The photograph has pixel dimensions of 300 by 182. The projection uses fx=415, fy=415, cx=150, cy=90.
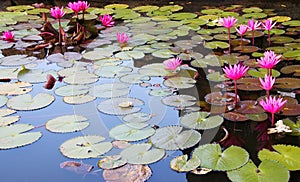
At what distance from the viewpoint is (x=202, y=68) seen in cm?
225

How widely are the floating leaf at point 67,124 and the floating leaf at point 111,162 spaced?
0.27 metres

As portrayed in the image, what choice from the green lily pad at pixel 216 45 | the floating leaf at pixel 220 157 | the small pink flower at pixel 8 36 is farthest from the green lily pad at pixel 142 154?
the small pink flower at pixel 8 36

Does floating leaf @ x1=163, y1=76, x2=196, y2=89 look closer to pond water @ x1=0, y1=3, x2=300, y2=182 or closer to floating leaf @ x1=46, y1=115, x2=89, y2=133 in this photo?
pond water @ x1=0, y1=3, x2=300, y2=182

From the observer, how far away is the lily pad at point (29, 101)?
186 cm

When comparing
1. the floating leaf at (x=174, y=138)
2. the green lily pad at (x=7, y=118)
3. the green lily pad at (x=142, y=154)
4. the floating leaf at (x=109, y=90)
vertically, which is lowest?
the green lily pad at (x=142, y=154)

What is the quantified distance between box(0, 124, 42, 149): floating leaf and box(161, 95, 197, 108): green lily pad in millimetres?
575

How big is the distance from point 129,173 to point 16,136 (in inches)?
21.1

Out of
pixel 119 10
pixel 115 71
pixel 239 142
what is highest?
pixel 119 10

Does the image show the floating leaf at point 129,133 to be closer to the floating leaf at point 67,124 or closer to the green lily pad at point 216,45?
the floating leaf at point 67,124

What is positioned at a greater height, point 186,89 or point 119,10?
point 119,10

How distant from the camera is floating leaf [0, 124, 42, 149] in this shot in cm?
157

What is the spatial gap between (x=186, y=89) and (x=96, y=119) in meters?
0.48

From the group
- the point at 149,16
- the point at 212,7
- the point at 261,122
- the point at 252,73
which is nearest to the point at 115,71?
the point at 252,73

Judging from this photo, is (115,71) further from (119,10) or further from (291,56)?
(119,10)
